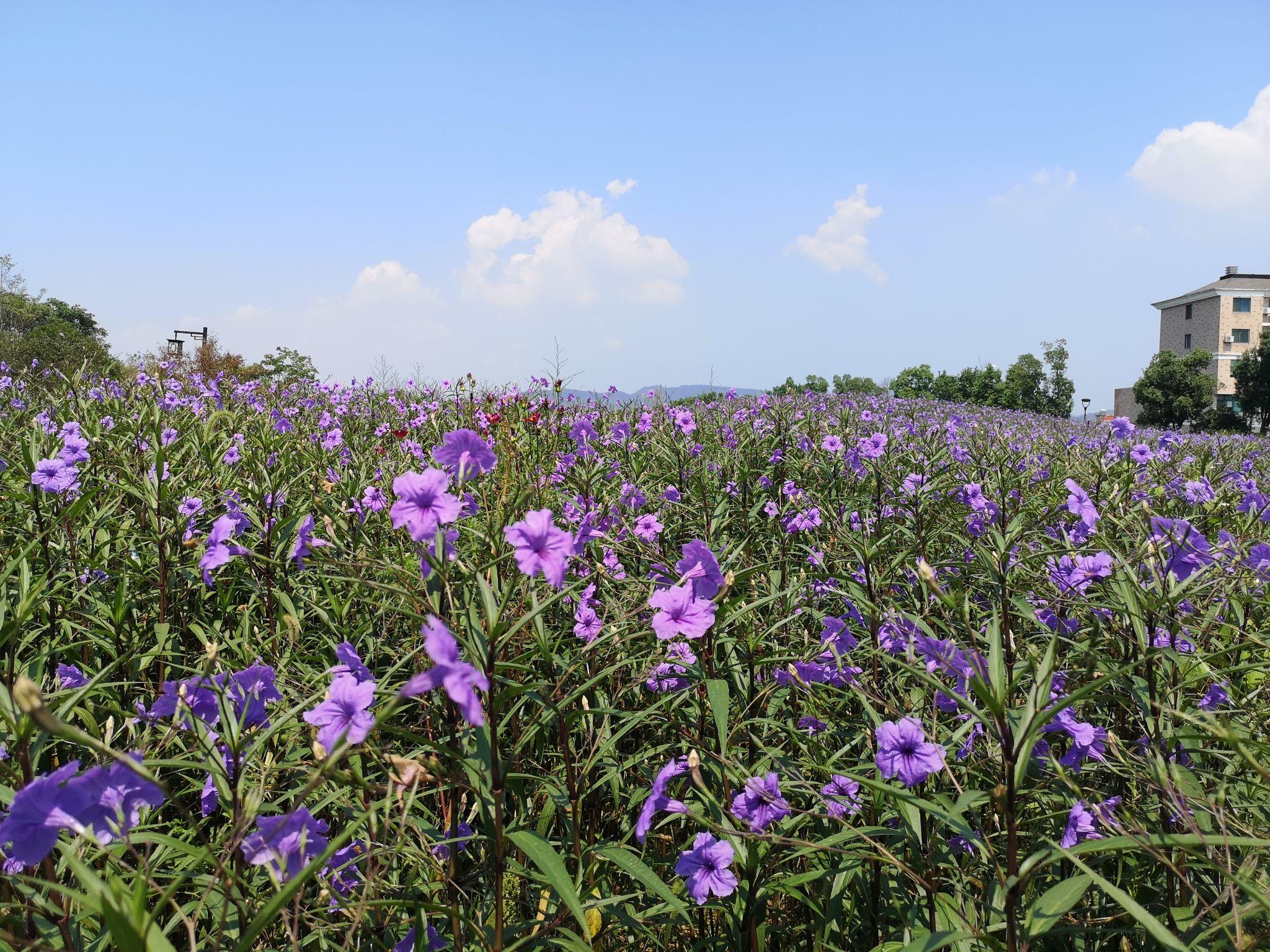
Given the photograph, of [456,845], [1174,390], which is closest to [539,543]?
[456,845]

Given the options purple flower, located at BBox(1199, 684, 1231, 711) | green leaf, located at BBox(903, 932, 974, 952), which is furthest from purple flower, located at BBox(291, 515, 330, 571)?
purple flower, located at BBox(1199, 684, 1231, 711)

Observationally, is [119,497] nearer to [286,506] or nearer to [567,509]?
[286,506]

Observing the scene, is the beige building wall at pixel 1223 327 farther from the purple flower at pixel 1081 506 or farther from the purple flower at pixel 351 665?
the purple flower at pixel 351 665

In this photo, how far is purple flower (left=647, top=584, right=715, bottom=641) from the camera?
1.32m

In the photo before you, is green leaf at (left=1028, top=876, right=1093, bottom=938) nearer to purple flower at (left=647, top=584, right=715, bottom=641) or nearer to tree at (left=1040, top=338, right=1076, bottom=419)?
purple flower at (left=647, top=584, right=715, bottom=641)

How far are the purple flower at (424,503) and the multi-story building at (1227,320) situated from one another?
61131 millimetres

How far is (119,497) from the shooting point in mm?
2844

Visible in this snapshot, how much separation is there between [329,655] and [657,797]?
152cm

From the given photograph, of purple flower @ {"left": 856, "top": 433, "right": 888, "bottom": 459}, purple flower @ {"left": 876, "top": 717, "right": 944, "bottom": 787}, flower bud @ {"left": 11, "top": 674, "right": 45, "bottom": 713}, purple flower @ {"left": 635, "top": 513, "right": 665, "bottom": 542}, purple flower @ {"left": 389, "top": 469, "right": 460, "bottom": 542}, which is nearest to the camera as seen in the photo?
flower bud @ {"left": 11, "top": 674, "right": 45, "bottom": 713}

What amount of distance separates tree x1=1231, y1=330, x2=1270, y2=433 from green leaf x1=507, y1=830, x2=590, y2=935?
2001 inches

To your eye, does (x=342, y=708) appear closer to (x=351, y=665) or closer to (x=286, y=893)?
(x=351, y=665)

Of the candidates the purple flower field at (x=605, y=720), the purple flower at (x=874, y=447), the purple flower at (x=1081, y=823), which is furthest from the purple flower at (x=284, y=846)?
the purple flower at (x=874, y=447)

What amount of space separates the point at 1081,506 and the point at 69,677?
307cm

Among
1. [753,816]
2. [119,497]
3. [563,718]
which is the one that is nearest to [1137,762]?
[753,816]
